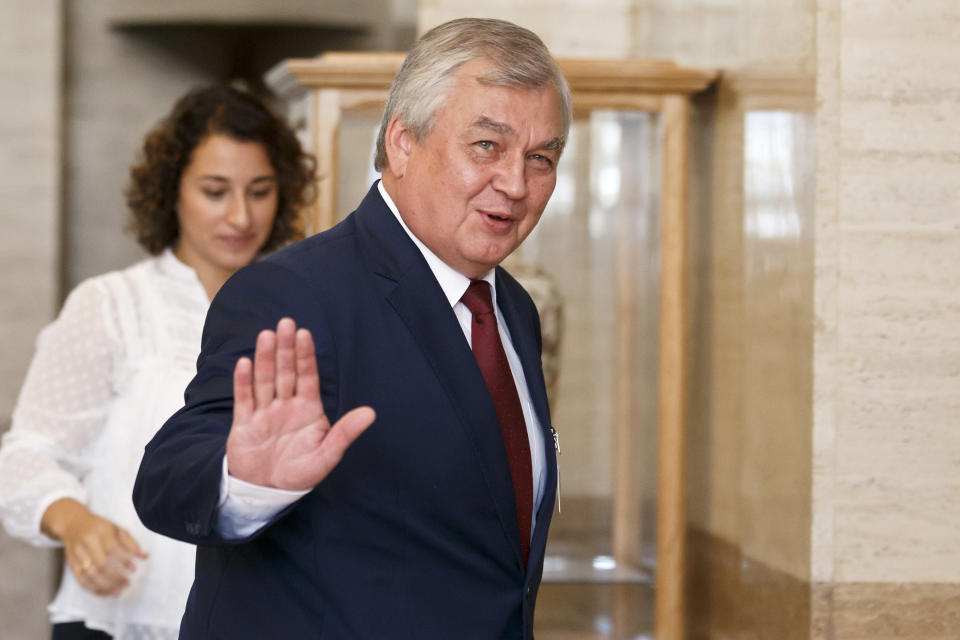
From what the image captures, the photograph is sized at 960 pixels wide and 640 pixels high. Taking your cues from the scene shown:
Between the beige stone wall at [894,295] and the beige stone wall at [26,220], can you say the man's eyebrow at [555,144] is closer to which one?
the beige stone wall at [894,295]

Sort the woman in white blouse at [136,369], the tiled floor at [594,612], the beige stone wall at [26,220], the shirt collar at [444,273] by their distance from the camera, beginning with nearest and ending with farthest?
the shirt collar at [444,273] → the woman in white blouse at [136,369] → the tiled floor at [594,612] → the beige stone wall at [26,220]

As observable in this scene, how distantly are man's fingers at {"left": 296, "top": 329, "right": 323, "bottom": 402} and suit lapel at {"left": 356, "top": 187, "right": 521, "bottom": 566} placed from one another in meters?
0.32

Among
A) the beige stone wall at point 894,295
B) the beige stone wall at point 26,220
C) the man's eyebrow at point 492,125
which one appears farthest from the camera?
the beige stone wall at point 26,220

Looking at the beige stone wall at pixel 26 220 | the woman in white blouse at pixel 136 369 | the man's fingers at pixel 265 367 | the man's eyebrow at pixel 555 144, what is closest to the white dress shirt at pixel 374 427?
the man's fingers at pixel 265 367

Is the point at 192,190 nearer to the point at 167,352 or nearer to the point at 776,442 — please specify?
the point at 167,352

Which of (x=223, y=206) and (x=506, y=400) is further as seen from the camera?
(x=223, y=206)

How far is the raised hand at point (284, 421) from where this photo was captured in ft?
5.31

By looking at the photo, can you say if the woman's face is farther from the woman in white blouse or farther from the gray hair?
the gray hair

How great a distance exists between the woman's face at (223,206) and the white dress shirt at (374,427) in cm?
107

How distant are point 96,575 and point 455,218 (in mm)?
1253

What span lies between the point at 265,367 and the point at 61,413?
1.53m

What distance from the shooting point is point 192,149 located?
10.7 ft

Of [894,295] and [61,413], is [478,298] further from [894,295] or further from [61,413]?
[894,295]

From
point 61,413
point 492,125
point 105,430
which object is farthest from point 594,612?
point 492,125
